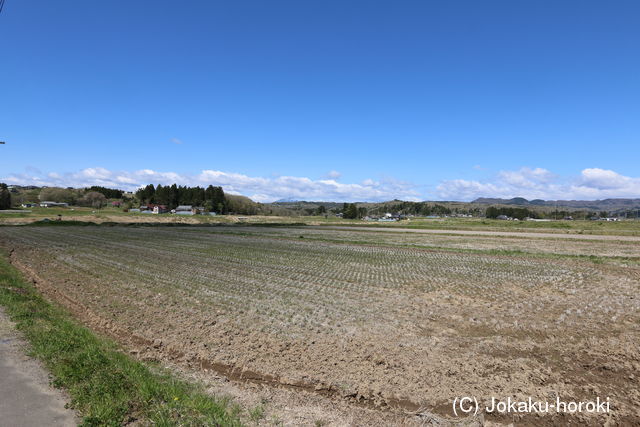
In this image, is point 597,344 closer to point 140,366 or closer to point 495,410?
point 495,410

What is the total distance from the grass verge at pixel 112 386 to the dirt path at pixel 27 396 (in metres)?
0.17

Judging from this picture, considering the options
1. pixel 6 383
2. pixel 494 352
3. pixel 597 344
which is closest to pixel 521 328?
pixel 597 344

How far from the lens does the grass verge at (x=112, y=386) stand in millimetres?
5199

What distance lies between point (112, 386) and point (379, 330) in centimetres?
683

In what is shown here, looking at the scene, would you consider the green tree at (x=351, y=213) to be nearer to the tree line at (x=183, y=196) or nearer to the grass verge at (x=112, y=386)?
the tree line at (x=183, y=196)

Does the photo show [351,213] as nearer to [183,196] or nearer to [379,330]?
[183,196]

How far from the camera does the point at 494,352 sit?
8.78 metres

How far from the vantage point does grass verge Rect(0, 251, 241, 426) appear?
5199 mm

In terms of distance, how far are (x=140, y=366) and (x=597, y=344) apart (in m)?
11.6

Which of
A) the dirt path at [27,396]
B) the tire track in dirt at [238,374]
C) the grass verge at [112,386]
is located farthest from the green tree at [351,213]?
the dirt path at [27,396]

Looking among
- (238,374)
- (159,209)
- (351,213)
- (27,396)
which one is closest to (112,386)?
(27,396)

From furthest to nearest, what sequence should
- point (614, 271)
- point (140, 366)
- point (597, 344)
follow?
point (614, 271), point (597, 344), point (140, 366)

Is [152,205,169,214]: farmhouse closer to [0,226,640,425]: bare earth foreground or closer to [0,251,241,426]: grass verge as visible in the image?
[0,226,640,425]: bare earth foreground

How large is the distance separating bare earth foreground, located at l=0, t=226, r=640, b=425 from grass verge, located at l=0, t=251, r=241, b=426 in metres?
0.85
